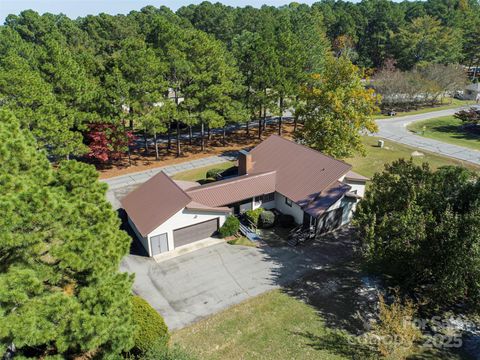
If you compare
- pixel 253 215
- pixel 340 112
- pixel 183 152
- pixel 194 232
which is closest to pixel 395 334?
pixel 253 215

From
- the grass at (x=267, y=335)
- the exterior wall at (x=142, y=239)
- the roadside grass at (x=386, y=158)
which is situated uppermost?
the roadside grass at (x=386, y=158)

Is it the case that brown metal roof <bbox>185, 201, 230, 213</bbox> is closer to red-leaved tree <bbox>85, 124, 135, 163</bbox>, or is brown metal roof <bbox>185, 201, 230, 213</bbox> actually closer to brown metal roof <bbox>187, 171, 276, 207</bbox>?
brown metal roof <bbox>187, 171, 276, 207</bbox>

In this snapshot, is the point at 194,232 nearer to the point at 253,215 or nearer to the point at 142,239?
the point at 142,239

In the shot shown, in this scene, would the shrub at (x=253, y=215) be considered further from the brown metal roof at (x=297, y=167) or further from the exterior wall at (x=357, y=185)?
the exterior wall at (x=357, y=185)

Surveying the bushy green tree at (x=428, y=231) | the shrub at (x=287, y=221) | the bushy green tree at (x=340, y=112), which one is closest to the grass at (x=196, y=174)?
the bushy green tree at (x=340, y=112)

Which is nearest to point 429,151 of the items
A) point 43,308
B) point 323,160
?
point 323,160
